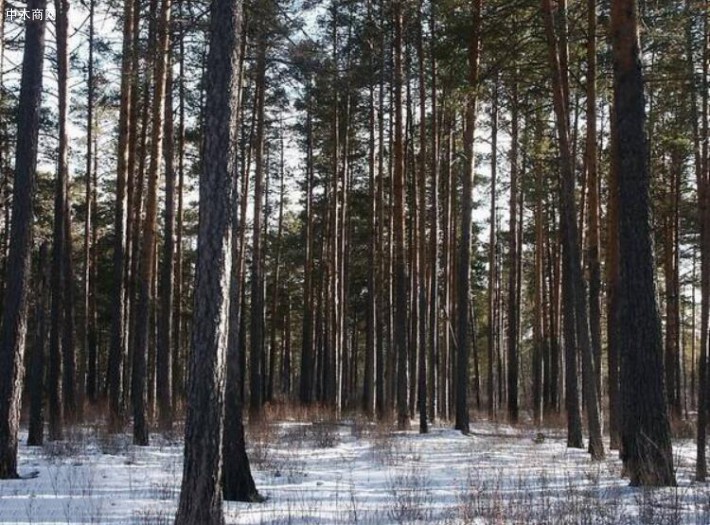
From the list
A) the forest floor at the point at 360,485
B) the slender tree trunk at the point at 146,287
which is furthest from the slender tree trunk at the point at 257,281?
the forest floor at the point at 360,485

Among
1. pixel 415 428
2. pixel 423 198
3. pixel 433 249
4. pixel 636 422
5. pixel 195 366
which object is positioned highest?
pixel 423 198

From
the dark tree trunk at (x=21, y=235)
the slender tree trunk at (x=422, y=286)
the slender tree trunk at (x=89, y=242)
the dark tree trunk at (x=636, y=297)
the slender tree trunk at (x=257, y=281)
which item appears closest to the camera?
the dark tree trunk at (x=636, y=297)

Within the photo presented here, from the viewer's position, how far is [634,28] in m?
8.85

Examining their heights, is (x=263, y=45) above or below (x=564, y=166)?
above

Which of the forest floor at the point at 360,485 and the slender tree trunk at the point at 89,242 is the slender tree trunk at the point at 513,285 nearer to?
the forest floor at the point at 360,485

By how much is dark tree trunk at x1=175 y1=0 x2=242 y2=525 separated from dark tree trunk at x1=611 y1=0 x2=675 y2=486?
4929 mm

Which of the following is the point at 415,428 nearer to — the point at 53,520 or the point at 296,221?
the point at 53,520

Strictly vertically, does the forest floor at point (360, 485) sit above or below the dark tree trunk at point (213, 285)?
below

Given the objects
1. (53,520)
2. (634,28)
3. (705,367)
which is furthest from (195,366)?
(705,367)

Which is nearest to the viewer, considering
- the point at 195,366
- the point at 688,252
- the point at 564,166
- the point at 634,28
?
the point at 195,366

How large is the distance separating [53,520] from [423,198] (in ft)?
45.7

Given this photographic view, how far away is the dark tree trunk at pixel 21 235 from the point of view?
9148mm

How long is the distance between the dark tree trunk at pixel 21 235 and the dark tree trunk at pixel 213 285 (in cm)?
449

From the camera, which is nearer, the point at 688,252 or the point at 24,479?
the point at 24,479
